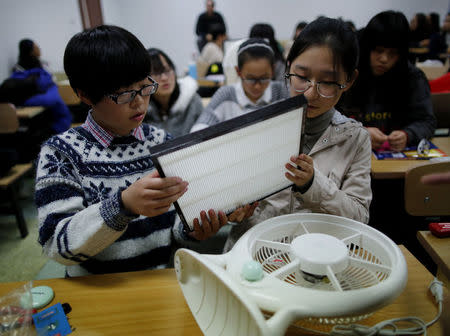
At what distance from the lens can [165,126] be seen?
8.03 feet

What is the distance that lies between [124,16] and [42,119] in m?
5.66

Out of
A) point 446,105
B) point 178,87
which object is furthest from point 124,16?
point 446,105

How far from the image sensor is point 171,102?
244 centimetres

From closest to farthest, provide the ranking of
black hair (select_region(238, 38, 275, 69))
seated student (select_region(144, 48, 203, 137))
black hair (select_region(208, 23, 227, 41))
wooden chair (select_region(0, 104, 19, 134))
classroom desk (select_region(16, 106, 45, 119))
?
black hair (select_region(238, 38, 275, 69))
seated student (select_region(144, 48, 203, 137))
wooden chair (select_region(0, 104, 19, 134))
classroom desk (select_region(16, 106, 45, 119))
black hair (select_region(208, 23, 227, 41))

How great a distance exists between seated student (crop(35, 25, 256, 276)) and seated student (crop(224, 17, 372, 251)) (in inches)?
11.1

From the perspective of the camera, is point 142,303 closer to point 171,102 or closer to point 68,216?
point 68,216

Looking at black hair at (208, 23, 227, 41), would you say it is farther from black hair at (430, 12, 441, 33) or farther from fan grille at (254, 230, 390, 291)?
fan grille at (254, 230, 390, 291)

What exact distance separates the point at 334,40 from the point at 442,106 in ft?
6.78

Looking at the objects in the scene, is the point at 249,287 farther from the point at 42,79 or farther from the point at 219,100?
the point at 42,79

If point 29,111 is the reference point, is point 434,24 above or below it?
above

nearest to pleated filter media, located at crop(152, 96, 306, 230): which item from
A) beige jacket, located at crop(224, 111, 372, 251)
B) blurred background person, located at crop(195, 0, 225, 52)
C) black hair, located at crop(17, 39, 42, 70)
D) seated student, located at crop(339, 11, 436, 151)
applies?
beige jacket, located at crop(224, 111, 372, 251)

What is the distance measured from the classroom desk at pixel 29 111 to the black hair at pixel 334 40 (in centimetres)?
324

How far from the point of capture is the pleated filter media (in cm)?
68

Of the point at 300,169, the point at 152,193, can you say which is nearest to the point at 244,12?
the point at 300,169
